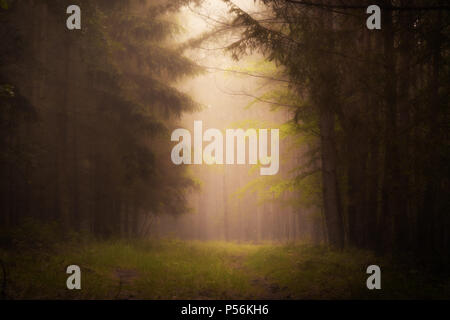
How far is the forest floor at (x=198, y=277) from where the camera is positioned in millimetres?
5699

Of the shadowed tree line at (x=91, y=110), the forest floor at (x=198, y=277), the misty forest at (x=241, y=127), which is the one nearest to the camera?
the forest floor at (x=198, y=277)

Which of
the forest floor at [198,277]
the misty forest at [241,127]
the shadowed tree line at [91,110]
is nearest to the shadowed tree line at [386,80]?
the misty forest at [241,127]

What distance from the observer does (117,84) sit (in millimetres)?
11023

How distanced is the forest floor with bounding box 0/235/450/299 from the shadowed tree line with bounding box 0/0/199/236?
331 centimetres

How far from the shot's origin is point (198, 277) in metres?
7.26

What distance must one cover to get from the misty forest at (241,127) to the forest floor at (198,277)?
0.05 meters

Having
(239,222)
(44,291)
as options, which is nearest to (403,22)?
(44,291)

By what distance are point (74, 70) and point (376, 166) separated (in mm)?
12399

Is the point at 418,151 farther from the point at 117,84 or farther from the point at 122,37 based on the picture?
the point at 122,37

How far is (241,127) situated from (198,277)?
582cm

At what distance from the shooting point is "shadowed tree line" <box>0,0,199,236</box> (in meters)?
9.91

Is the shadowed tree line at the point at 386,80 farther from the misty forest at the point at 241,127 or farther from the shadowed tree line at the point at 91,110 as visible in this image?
the shadowed tree line at the point at 91,110

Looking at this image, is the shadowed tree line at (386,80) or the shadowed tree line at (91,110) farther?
the shadowed tree line at (91,110)

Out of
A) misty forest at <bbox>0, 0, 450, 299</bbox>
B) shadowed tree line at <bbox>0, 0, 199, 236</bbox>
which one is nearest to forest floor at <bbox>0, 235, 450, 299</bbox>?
misty forest at <bbox>0, 0, 450, 299</bbox>
